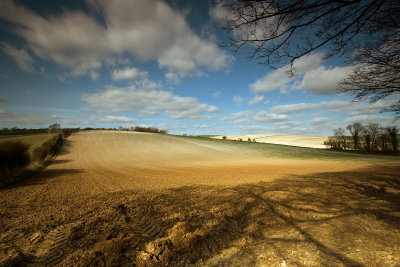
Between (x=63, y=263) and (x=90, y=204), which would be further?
(x=90, y=204)

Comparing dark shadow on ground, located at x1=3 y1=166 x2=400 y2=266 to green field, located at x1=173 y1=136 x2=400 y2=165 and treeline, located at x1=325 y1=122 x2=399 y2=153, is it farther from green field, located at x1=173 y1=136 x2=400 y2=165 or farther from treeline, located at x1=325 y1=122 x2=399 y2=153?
treeline, located at x1=325 y1=122 x2=399 y2=153

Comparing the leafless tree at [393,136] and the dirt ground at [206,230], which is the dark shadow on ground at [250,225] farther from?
the leafless tree at [393,136]

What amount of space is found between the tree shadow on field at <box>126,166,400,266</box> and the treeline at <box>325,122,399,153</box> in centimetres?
3638

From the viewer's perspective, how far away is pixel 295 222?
11.4ft

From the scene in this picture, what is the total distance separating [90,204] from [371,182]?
9849 millimetres

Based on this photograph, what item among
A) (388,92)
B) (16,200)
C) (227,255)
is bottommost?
(16,200)

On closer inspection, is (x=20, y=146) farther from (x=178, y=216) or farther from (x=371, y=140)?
(x=371, y=140)

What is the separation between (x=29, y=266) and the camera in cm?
241

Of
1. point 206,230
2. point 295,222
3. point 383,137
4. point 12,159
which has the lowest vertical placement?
point 206,230

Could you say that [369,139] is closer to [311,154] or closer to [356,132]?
[356,132]

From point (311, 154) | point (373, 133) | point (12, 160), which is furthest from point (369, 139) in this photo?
point (12, 160)

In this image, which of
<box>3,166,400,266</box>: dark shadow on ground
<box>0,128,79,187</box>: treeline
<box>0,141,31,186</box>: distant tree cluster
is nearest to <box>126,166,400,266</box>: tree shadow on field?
<box>3,166,400,266</box>: dark shadow on ground

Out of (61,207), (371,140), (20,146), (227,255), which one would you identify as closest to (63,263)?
(227,255)

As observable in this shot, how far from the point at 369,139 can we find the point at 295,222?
42.4 metres
